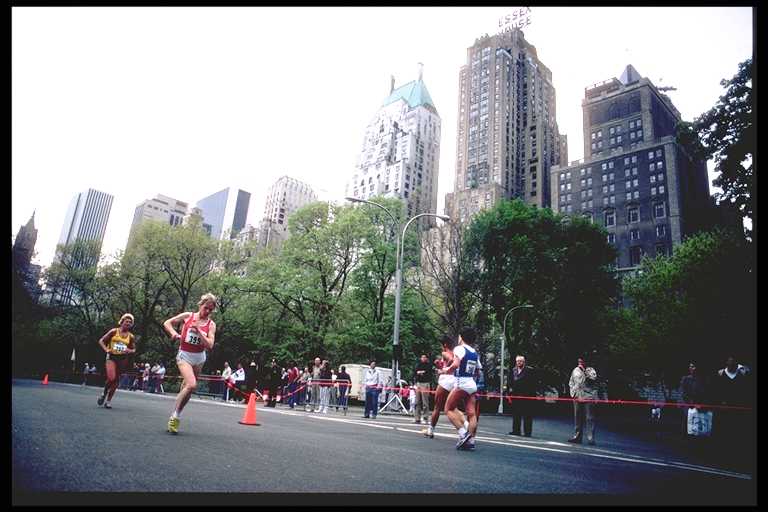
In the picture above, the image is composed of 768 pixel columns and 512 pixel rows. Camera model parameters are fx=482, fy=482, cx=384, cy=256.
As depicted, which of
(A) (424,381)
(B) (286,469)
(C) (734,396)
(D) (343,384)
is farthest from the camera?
(D) (343,384)

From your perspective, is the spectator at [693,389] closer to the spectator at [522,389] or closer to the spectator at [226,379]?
the spectator at [522,389]

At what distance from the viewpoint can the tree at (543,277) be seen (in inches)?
1241

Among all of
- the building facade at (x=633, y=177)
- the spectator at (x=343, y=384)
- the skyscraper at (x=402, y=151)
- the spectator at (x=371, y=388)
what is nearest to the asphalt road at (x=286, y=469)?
the spectator at (x=371, y=388)

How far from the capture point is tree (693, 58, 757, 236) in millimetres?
16469

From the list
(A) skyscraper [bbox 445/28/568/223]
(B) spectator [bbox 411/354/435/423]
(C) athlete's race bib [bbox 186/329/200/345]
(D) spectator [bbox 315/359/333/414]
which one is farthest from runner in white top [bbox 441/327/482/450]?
(A) skyscraper [bbox 445/28/568/223]

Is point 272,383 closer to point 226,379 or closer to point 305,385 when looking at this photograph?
Result: point 305,385

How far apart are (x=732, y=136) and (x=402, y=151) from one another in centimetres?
11668

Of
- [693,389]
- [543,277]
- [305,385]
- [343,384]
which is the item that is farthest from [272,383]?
[543,277]

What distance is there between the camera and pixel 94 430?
6.25 meters

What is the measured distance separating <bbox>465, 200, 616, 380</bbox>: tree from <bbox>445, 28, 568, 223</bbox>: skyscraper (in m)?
83.8

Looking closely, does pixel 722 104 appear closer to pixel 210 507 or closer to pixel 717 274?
pixel 717 274

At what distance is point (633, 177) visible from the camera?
94.4m

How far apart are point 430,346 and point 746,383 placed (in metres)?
25.0

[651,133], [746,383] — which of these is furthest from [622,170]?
[746,383]
